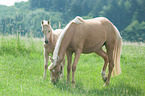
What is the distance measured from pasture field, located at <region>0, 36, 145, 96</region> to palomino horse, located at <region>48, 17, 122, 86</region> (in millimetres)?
472

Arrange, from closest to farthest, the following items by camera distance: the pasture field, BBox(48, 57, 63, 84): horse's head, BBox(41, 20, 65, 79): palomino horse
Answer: the pasture field → BBox(48, 57, 63, 84): horse's head → BBox(41, 20, 65, 79): palomino horse

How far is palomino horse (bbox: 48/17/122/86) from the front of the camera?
6039 millimetres

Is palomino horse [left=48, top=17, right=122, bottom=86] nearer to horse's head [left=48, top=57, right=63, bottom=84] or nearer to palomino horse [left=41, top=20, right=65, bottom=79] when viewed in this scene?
horse's head [left=48, top=57, right=63, bottom=84]

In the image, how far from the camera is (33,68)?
835 cm

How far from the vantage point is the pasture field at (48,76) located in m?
5.64

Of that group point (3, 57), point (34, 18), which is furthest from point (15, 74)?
point (34, 18)

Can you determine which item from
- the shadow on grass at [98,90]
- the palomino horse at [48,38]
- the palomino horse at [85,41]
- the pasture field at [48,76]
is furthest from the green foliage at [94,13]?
the shadow on grass at [98,90]

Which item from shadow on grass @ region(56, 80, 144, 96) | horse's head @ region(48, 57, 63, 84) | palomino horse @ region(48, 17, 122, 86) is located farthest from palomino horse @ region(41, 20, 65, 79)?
shadow on grass @ region(56, 80, 144, 96)

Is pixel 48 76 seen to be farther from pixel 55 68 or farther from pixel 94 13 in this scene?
pixel 94 13

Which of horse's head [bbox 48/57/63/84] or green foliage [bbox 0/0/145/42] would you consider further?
green foliage [bbox 0/0/145/42]

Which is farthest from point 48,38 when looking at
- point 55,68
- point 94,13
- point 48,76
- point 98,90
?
point 94,13

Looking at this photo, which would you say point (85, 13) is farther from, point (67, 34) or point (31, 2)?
point (67, 34)

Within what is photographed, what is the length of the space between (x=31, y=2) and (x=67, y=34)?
4974 cm

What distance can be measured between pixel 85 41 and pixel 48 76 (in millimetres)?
2150
